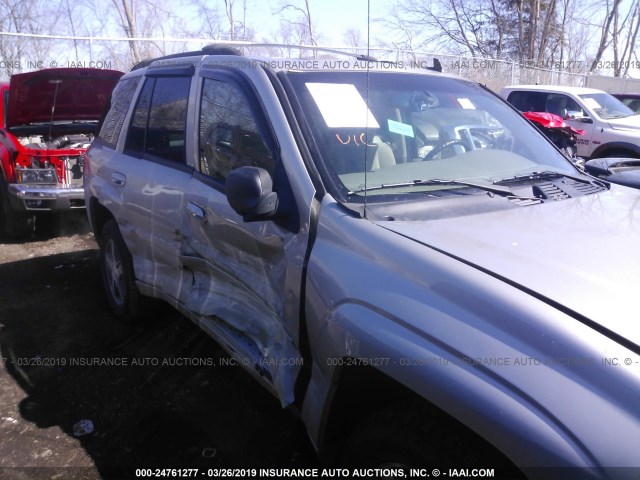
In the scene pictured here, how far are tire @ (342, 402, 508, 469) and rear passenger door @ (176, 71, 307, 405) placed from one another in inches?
19.2

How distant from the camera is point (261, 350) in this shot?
2.57 m

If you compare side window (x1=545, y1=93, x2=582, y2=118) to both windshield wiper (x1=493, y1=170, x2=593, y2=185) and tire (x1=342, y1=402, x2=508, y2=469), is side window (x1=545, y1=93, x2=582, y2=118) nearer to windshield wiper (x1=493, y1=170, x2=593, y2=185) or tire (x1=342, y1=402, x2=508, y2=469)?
windshield wiper (x1=493, y1=170, x2=593, y2=185)

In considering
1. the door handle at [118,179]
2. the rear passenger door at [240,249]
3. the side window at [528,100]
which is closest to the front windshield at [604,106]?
the side window at [528,100]

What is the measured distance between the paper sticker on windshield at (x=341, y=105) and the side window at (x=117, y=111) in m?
1.99

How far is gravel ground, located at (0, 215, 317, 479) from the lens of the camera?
2.79 metres

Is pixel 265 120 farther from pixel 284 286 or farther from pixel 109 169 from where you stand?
pixel 109 169

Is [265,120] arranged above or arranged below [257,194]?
above

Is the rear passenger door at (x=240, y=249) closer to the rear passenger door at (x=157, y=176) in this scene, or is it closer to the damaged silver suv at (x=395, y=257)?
the damaged silver suv at (x=395, y=257)

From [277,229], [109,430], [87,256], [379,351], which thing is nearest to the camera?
[379,351]

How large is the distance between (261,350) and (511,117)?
76.3 inches

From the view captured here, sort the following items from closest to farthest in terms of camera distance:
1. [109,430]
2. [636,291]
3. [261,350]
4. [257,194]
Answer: [636,291]
[257,194]
[261,350]
[109,430]

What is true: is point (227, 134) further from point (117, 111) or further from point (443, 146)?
point (117, 111)

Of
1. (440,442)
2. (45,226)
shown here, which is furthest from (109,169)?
(45,226)

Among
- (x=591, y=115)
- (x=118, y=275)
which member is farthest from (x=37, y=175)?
(x=591, y=115)
